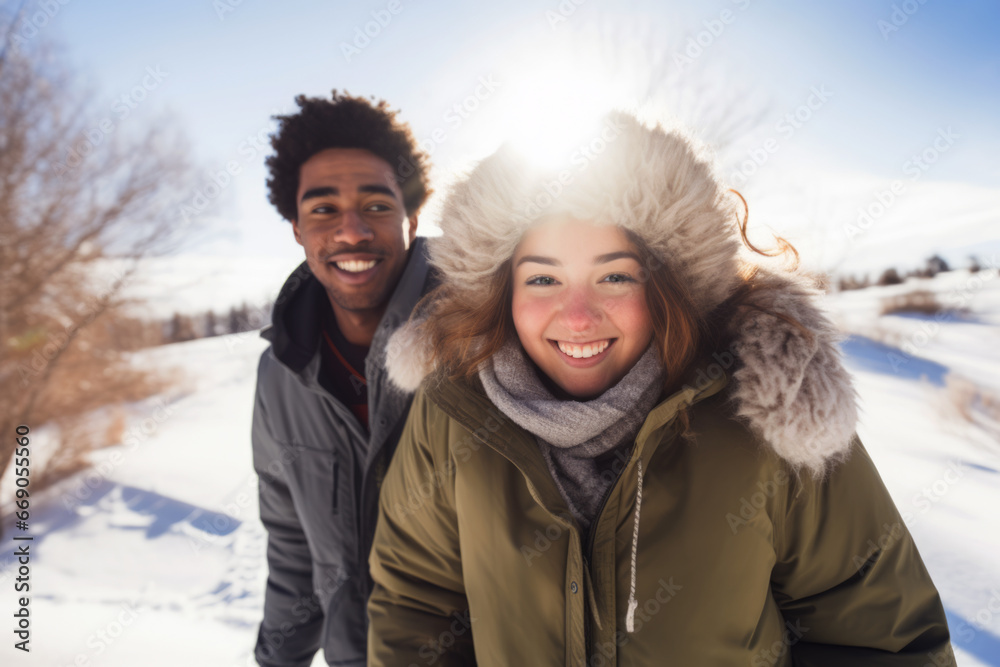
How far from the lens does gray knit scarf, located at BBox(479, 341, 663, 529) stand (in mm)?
1103

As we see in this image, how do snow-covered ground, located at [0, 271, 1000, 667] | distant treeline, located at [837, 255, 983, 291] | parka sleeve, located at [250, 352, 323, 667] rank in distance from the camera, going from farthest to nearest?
distant treeline, located at [837, 255, 983, 291] < snow-covered ground, located at [0, 271, 1000, 667] < parka sleeve, located at [250, 352, 323, 667]

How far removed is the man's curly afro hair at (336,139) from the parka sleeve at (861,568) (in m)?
1.83

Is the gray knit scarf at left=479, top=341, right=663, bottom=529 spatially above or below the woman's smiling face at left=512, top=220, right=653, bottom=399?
below

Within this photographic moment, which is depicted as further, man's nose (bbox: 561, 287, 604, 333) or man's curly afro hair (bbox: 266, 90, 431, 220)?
man's curly afro hair (bbox: 266, 90, 431, 220)

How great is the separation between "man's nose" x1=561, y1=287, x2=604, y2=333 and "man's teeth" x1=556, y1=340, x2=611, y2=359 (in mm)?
55

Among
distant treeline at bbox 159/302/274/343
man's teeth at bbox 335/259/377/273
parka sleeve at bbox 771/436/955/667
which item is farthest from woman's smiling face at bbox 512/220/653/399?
distant treeline at bbox 159/302/274/343

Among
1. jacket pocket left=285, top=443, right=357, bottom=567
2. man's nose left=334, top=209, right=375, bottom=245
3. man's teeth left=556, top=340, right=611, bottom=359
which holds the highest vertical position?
man's nose left=334, top=209, right=375, bottom=245

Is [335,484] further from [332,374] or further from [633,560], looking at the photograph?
[633,560]

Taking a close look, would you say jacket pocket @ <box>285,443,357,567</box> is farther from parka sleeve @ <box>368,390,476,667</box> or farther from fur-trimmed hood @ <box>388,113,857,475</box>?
fur-trimmed hood @ <box>388,113,857,475</box>

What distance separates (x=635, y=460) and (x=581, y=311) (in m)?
0.34

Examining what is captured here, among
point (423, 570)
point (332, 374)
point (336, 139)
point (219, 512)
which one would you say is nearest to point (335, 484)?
point (332, 374)

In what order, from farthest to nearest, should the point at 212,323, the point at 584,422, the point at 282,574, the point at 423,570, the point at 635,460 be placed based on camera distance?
1. the point at 212,323
2. the point at 282,574
3. the point at 423,570
4. the point at 584,422
5. the point at 635,460

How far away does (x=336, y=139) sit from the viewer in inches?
81.4

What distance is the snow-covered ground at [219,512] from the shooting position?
111 inches
